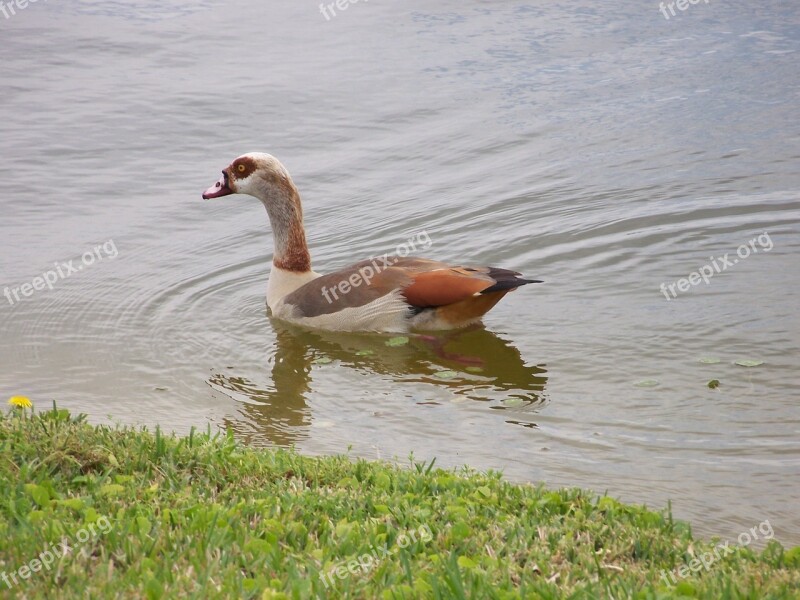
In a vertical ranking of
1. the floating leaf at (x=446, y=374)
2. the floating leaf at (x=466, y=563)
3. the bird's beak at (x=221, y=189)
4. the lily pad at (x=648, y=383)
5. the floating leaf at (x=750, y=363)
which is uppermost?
the bird's beak at (x=221, y=189)

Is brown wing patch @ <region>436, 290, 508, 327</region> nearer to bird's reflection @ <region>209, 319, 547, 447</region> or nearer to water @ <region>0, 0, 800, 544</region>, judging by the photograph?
bird's reflection @ <region>209, 319, 547, 447</region>

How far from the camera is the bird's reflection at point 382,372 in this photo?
25.3ft

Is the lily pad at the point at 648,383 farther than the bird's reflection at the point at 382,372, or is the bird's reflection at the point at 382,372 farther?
the lily pad at the point at 648,383

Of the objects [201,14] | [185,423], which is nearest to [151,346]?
[185,423]

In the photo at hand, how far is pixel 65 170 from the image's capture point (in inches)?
527

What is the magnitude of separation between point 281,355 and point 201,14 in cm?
1200

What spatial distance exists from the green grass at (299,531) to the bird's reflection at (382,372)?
177 centimetres

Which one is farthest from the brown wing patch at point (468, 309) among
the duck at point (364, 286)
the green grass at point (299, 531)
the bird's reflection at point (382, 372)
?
the green grass at point (299, 531)

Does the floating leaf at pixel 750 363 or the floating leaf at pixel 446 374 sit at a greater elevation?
the floating leaf at pixel 446 374

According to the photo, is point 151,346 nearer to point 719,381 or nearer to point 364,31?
point 719,381

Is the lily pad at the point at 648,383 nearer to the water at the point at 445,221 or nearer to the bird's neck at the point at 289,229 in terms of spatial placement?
the water at the point at 445,221

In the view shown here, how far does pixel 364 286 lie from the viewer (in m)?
9.41

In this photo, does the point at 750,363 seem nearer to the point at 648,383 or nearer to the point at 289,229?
the point at 648,383

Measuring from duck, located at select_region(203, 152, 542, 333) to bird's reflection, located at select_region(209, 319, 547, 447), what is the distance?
14 centimetres
